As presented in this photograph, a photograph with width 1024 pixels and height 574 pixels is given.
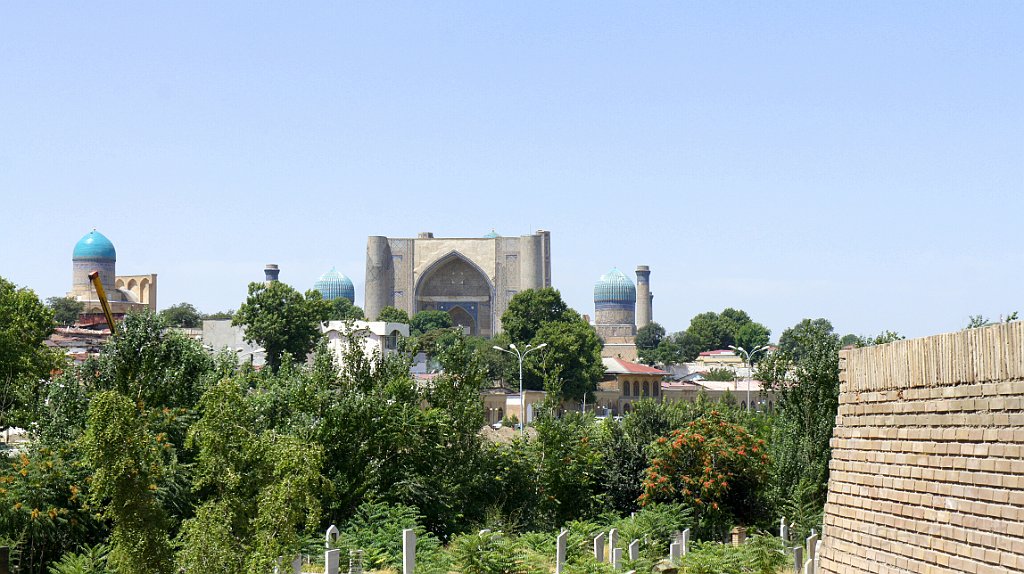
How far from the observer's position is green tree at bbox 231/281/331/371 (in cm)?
7900

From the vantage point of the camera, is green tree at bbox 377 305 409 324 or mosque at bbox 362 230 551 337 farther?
mosque at bbox 362 230 551 337

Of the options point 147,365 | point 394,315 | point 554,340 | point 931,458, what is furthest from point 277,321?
point 931,458

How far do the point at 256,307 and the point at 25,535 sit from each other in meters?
61.2

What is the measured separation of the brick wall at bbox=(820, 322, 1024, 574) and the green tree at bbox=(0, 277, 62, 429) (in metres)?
29.4

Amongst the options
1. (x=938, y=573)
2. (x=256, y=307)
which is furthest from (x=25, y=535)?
(x=256, y=307)

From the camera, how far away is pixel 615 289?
188000 millimetres

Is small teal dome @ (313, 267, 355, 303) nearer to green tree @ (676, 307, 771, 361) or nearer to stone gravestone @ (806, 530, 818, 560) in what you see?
green tree @ (676, 307, 771, 361)

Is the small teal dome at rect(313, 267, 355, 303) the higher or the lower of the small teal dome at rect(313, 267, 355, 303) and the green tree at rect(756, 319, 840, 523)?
the higher

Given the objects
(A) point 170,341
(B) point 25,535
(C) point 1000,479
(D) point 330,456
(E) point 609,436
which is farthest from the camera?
(E) point 609,436

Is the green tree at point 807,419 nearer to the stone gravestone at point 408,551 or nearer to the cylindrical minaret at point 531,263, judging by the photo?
the stone gravestone at point 408,551

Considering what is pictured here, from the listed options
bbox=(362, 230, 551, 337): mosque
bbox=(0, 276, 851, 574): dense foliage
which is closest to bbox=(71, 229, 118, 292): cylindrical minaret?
bbox=(362, 230, 551, 337): mosque

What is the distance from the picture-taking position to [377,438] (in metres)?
24.3

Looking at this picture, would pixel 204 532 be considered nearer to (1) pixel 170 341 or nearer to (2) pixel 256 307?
(1) pixel 170 341

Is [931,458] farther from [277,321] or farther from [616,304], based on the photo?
[616,304]
